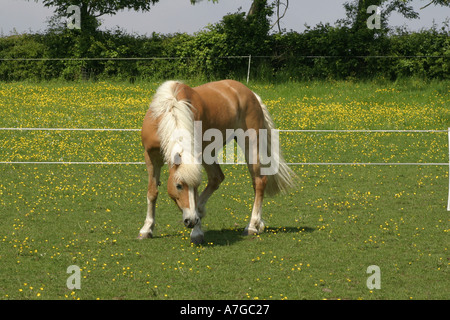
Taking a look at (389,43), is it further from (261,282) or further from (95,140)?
(261,282)

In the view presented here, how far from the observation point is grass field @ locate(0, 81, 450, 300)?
6.52m

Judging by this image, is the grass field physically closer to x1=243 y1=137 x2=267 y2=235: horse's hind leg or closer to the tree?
x1=243 y1=137 x2=267 y2=235: horse's hind leg

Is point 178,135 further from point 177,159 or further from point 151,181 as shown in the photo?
point 151,181

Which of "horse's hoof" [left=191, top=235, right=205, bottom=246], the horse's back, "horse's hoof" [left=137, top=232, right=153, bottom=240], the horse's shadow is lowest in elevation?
the horse's shadow

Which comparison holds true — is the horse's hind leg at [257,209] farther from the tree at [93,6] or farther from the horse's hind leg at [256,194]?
the tree at [93,6]

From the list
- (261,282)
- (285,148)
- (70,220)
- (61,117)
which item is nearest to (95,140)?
(61,117)

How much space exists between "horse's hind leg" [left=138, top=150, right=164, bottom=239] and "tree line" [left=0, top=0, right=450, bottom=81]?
17.4 m

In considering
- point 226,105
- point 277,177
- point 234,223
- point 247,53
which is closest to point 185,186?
point 226,105

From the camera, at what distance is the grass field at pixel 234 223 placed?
6.52 m

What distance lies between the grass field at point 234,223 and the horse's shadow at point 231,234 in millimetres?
40

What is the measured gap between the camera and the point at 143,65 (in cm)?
2638

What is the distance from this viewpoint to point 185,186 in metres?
7.32

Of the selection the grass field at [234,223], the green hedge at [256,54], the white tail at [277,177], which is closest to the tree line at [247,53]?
the green hedge at [256,54]

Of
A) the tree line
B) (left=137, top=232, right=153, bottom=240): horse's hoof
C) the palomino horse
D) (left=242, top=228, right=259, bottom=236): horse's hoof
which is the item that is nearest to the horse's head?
the palomino horse
